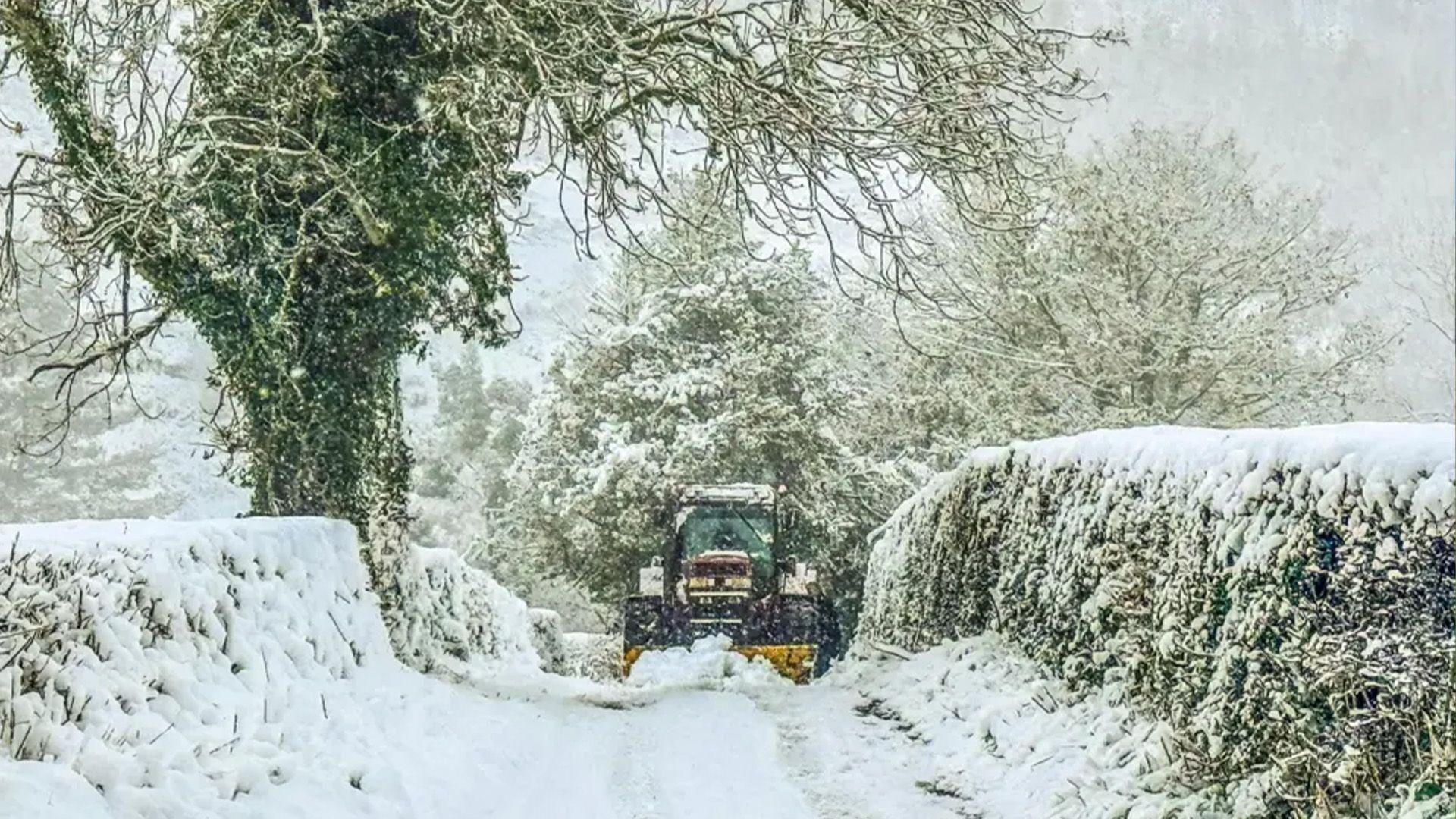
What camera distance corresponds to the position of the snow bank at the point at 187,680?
3.66 metres

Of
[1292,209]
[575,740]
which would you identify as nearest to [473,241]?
[575,740]

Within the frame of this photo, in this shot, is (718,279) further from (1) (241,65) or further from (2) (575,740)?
(2) (575,740)

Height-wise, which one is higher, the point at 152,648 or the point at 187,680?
the point at 152,648

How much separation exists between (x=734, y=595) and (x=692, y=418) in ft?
22.4

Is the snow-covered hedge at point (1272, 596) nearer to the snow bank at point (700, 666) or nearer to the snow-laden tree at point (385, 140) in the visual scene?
the snow-laden tree at point (385, 140)

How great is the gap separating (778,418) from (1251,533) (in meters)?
16.5

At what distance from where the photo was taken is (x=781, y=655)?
504 inches

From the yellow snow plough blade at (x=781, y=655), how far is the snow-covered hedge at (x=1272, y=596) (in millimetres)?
5541

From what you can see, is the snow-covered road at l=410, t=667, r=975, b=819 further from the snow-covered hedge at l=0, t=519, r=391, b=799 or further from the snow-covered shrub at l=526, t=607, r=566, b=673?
the snow-covered shrub at l=526, t=607, r=566, b=673

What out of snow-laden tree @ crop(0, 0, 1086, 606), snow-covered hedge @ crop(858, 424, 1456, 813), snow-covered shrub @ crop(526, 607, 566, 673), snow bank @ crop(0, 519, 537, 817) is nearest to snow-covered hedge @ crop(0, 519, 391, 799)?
snow bank @ crop(0, 519, 537, 817)

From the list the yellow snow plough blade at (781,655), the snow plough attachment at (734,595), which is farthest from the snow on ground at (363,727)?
the snow plough attachment at (734,595)

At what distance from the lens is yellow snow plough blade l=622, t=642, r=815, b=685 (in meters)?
12.7

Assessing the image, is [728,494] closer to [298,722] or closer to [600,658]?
[600,658]

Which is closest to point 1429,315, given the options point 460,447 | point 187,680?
point 187,680
